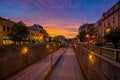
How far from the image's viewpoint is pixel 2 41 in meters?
41.0

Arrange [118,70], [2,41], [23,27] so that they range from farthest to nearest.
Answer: [23,27], [2,41], [118,70]

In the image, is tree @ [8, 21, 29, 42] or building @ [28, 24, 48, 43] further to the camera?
building @ [28, 24, 48, 43]

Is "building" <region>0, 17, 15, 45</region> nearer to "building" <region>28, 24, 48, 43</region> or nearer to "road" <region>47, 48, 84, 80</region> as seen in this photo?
"road" <region>47, 48, 84, 80</region>

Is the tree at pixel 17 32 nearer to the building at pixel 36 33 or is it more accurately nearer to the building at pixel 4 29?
the building at pixel 4 29

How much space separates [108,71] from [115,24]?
28071 millimetres

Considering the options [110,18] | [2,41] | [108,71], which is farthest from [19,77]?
[110,18]

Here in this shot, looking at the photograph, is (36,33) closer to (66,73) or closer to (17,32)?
(17,32)

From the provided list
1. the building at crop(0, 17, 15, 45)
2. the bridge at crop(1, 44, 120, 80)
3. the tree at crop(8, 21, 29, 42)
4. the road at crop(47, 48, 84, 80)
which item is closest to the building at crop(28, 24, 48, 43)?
the tree at crop(8, 21, 29, 42)

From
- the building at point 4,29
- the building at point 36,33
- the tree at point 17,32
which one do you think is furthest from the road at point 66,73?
the building at point 36,33

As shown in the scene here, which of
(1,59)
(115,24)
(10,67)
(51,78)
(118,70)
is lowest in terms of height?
(51,78)

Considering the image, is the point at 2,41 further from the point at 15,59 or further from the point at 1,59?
the point at 1,59

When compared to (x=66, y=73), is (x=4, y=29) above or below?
above

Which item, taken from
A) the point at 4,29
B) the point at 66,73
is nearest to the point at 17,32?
the point at 4,29

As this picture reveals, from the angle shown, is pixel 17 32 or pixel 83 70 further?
pixel 17 32
